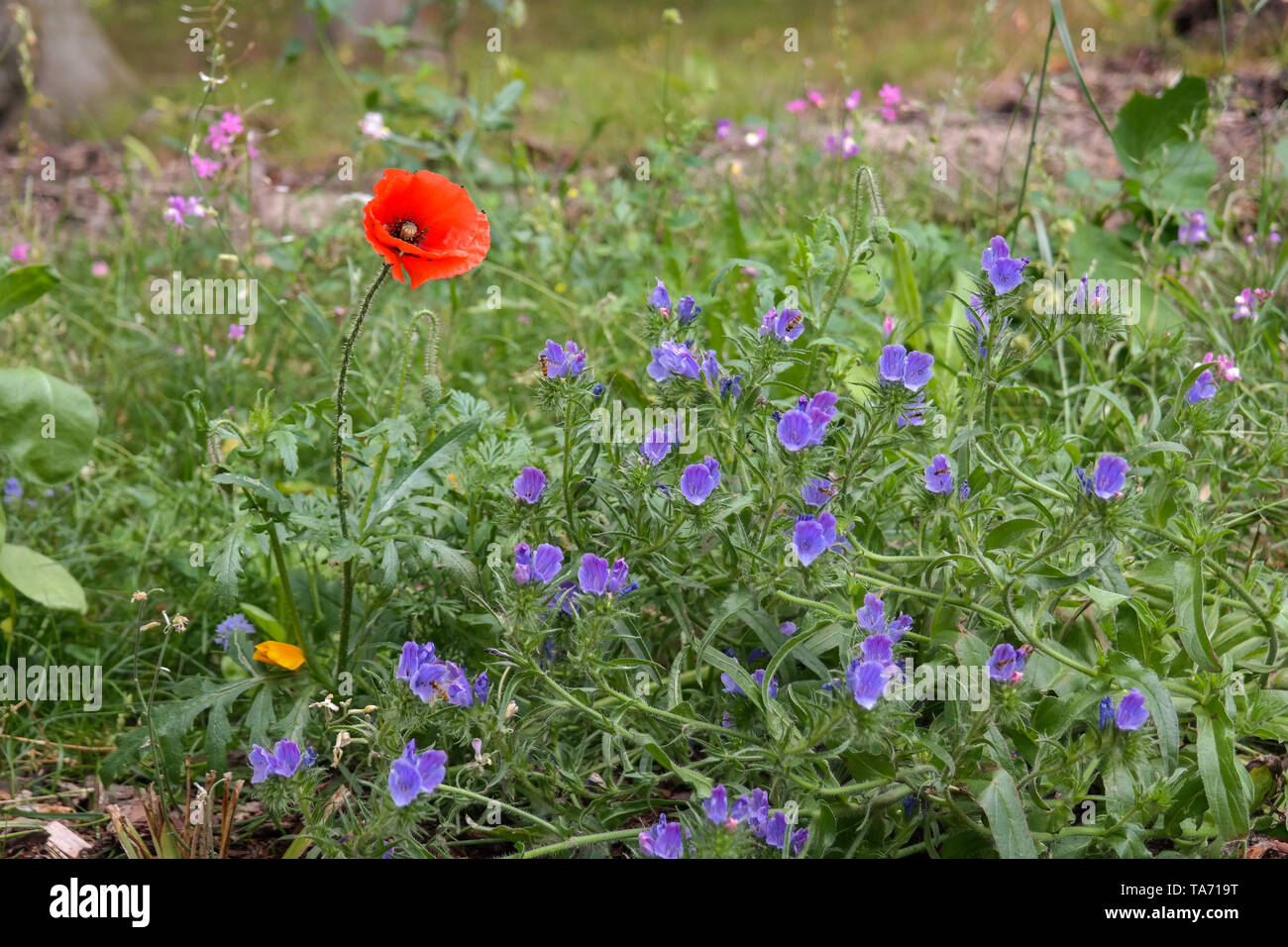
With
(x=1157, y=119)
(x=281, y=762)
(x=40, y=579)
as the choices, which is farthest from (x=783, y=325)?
(x=1157, y=119)

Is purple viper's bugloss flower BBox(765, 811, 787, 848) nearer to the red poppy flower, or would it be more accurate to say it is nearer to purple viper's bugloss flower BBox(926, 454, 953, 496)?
purple viper's bugloss flower BBox(926, 454, 953, 496)

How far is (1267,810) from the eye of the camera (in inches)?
72.0

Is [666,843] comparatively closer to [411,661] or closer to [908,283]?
[411,661]

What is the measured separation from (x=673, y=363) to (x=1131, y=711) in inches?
30.9

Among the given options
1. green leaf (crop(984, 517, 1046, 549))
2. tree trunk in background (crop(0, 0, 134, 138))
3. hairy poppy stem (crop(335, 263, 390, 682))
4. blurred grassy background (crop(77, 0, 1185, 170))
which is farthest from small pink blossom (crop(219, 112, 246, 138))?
tree trunk in background (crop(0, 0, 134, 138))

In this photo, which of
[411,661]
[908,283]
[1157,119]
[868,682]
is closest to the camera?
[868,682]

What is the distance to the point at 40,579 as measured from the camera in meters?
2.21

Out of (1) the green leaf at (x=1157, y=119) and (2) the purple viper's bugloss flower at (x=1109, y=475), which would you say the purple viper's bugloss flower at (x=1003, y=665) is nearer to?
(2) the purple viper's bugloss flower at (x=1109, y=475)

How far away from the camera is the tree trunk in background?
6.20 m

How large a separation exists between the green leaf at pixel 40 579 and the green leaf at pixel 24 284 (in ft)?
1.57

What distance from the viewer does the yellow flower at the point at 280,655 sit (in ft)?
6.29

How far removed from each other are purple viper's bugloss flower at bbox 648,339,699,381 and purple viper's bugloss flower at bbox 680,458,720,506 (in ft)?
0.52

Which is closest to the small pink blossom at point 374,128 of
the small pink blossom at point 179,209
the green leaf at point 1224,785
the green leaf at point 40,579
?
the small pink blossom at point 179,209

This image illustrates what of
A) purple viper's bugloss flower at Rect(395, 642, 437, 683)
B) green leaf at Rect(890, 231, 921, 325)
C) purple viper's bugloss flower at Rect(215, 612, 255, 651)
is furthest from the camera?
green leaf at Rect(890, 231, 921, 325)
